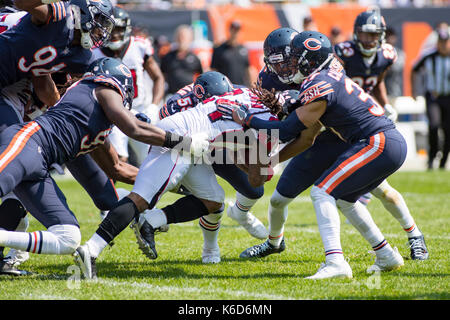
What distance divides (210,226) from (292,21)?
10671 mm

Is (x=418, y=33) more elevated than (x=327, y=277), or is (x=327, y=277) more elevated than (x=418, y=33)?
(x=327, y=277)

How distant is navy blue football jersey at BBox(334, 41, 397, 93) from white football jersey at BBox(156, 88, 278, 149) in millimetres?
2102

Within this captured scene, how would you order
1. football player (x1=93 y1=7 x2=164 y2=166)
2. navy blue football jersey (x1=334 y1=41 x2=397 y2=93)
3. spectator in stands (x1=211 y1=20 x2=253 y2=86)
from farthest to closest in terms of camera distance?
spectator in stands (x1=211 y1=20 x2=253 y2=86) < football player (x1=93 y1=7 x2=164 y2=166) < navy blue football jersey (x1=334 y1=41 x2=397 y2=93)

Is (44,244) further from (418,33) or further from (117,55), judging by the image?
(418,33)

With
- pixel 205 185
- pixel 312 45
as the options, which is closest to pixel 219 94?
pixel 205 185

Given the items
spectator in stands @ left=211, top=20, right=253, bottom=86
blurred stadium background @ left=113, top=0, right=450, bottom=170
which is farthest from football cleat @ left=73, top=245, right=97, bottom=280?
blurred stadium background @ left=113, top=0, right=450, bottom=170

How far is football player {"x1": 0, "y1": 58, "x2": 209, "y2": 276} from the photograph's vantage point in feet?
12.1

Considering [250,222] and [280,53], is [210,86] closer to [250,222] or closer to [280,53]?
[280,53]

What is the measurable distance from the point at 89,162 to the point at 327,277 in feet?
5.87

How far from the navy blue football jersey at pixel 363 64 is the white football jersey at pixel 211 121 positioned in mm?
2102

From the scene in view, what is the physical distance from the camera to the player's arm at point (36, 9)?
409cm

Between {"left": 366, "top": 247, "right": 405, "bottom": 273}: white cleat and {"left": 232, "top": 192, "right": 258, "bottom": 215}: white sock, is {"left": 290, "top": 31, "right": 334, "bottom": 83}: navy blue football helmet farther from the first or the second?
{"left": 366, "top": 247, "right": 405, "bottom": 273}: white cleat
